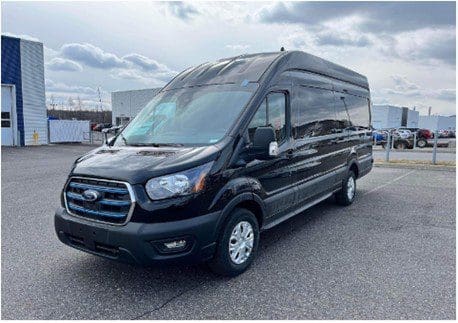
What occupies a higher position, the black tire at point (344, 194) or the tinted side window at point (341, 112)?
the tinted side window at point (341, 112)

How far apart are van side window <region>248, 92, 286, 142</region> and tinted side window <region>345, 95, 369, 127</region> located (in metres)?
2.71

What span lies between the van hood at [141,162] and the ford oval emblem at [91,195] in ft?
0.53

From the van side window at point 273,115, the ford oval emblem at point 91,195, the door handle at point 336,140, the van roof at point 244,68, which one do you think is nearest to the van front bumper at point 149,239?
the ford oval emblem at point 91,195

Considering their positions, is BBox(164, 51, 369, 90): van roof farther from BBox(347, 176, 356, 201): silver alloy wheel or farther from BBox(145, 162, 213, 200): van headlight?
BBox(347, 176, 356, 201): silver alloy wheel

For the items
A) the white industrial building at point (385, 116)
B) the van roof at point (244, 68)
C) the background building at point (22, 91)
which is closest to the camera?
the van roof at point (244, 68)

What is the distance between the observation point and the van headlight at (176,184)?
3.27 m

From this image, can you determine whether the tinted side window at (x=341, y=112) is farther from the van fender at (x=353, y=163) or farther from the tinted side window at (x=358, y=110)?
the van fender at (x=353, y=163)

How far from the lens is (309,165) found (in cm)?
529

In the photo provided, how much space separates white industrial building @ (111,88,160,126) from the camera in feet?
129

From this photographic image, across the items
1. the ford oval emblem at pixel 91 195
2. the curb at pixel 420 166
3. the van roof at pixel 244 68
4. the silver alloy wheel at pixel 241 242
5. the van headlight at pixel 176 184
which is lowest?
the curb at pixel 420 166

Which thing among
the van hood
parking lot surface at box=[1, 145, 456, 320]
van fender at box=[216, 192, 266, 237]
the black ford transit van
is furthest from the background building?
van fender at box=[216, 192, 266, 237]

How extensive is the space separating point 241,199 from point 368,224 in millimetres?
3043

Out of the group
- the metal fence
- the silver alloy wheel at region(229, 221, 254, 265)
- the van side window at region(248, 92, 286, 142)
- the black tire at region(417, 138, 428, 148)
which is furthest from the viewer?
the black tire at region(417, 138, 428, 148)

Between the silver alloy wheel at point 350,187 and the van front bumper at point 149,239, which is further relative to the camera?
the silver alloy wheel at point 350,187
